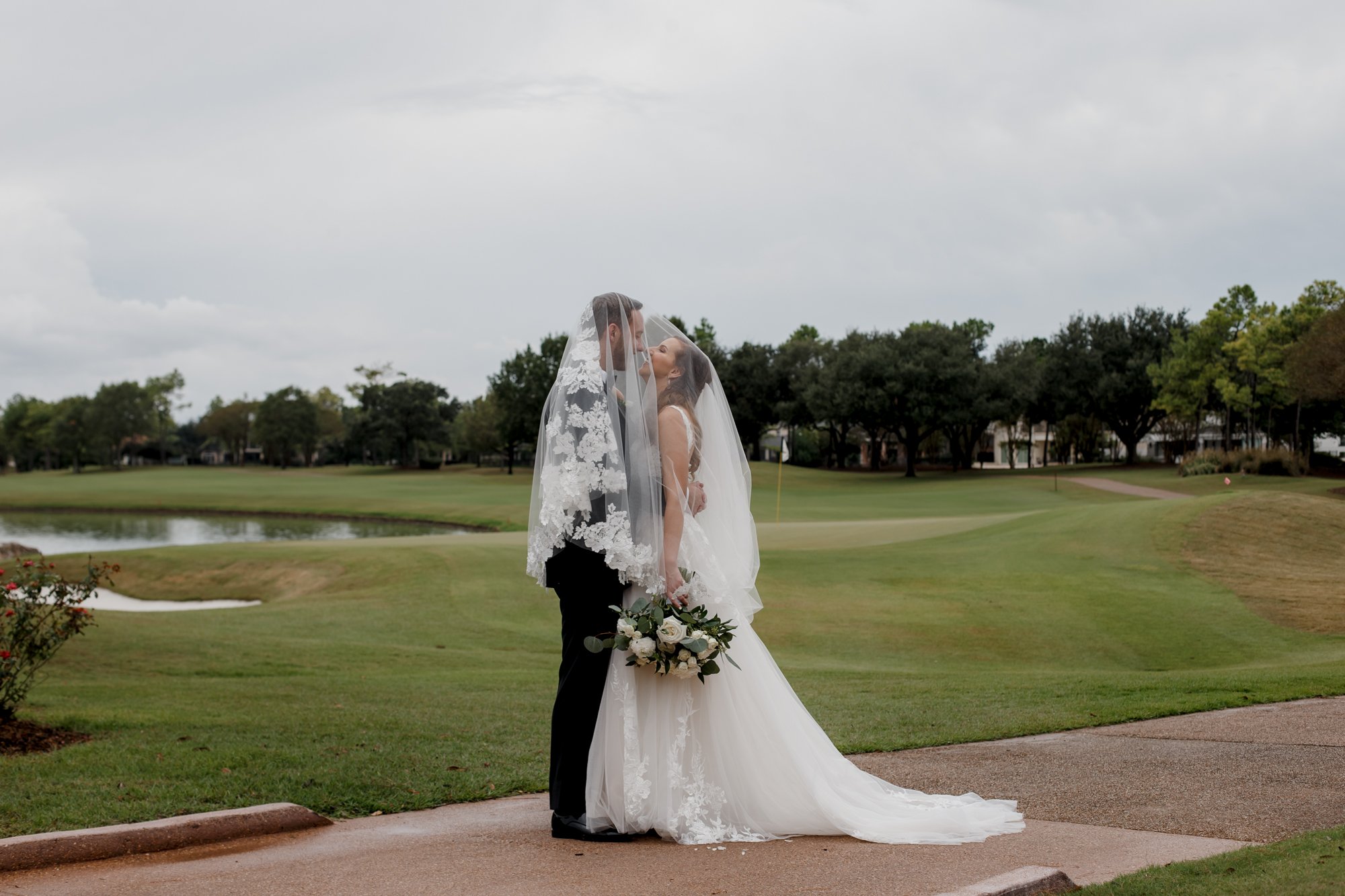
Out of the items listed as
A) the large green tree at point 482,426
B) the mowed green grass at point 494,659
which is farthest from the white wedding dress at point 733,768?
the large green tree at point 482,426

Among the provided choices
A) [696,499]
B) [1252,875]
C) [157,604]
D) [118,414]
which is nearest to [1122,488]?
[157,604]

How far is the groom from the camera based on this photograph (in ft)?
18.1

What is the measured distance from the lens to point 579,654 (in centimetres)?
563

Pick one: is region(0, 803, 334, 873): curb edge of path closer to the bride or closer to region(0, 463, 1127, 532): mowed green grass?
the bride

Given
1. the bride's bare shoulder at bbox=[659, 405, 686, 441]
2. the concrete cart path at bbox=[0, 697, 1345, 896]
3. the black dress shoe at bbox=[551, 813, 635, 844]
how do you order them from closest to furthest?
the concrete cart path at bbox=[0, 697, 1345, 896] < the black dress shoe at bbox=[551, 813, 635, 844] < the bride's bare shoulder at bbox=[659, 405, 686, 441]

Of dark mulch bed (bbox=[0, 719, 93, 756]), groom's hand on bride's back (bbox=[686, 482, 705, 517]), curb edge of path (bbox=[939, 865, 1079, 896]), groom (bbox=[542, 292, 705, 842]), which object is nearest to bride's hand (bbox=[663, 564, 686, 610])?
groom (bbox=[542, 292, 705, 842])

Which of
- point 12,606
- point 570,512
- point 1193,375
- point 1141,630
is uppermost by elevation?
point 1193,375

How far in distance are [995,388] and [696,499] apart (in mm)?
64387

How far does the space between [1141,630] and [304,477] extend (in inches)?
3081

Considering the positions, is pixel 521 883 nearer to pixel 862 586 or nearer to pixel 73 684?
pixel 73 684

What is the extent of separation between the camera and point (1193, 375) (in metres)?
62.9

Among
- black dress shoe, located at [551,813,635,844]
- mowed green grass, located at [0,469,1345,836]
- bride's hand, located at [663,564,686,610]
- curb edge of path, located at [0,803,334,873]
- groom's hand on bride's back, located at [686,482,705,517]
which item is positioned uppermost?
groom's hand on bride's back, located at [686,482,705,517]

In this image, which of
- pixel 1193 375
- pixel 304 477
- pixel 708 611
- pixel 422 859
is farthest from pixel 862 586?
pixel 304 477

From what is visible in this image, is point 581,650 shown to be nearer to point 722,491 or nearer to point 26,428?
point 722,491
